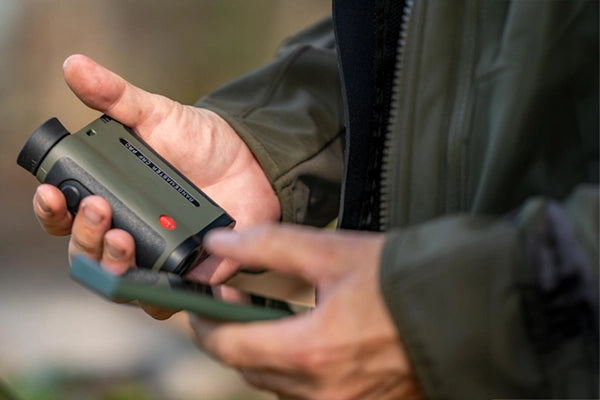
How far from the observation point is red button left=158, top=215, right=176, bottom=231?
1171 millimetres

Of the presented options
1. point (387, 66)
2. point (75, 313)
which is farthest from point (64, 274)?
point (387, 66)

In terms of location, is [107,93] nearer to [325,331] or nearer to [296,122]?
[296,122]

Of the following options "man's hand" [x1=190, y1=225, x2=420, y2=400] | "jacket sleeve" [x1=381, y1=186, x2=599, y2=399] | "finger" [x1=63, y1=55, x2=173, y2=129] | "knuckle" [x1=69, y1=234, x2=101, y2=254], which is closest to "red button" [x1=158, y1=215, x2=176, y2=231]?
"knuckle" [x1=69, y1=234, x2=101, y2=254]

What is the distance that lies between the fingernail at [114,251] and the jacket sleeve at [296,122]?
0.36m

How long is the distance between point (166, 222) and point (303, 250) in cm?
44

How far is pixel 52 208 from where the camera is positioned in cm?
119

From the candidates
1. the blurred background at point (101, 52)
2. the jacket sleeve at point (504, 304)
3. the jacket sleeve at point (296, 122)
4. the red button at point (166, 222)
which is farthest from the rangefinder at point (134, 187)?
the blurred background at point (101, 52)

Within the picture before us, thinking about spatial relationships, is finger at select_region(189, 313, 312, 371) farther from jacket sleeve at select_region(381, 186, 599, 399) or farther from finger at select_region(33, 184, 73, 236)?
finger at select_region(33, 184, 73, 236)

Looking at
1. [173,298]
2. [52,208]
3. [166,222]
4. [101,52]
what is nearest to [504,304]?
[173,298]

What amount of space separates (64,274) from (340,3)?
262 centimetres

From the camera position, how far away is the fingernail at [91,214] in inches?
45.3

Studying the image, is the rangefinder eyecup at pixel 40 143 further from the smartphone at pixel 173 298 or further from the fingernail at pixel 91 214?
the smartphone at pixel 173 298

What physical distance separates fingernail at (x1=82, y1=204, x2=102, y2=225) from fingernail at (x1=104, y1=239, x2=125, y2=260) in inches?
1.5

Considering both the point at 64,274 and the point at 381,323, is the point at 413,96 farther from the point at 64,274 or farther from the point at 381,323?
the point at 64,274
